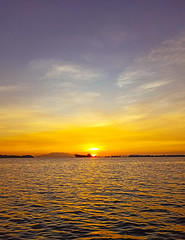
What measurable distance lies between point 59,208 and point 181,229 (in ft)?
51.3

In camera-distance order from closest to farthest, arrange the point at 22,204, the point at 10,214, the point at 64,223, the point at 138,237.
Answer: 1. the point at 138,237
2. the point at 64,223
3. the point at 10,214
4. the point at 22,204

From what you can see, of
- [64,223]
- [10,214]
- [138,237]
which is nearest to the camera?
[138,237]

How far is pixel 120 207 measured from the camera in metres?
31.2

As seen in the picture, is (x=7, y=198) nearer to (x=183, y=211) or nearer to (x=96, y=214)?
(x=96, y=214)

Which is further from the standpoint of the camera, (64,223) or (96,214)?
(96,214)

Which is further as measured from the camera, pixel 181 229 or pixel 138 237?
pixel 181 229

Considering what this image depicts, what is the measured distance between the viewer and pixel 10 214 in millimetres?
27594

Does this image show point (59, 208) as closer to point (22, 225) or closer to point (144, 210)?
point (22, 225)

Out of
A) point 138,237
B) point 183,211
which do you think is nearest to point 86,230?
point 138,237

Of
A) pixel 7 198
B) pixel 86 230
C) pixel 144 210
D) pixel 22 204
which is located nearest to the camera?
pixel 86 230

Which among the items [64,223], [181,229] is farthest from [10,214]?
[181,229]

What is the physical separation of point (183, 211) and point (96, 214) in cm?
1102

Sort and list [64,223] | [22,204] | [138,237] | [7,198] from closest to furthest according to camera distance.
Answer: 1. [138,237]
2. [64,223]
3. [22,204]
4. [7,198]

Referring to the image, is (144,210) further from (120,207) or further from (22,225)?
(22,225)
